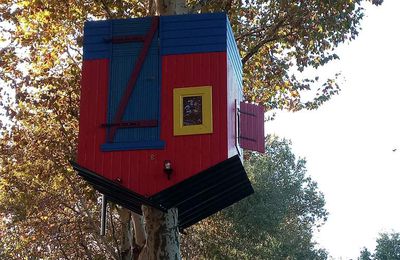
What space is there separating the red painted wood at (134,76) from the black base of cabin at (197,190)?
30.3 inches

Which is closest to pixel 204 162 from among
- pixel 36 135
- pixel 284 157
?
pixel 36 135

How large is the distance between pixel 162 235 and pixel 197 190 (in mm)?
1771

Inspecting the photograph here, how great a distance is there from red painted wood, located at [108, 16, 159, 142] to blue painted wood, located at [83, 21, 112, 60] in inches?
20.5

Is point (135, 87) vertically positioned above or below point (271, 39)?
below

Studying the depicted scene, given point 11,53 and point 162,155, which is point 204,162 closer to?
point 162,155

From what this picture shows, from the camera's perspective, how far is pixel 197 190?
8.80 m

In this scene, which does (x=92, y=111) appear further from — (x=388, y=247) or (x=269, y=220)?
(x=388, y=247)

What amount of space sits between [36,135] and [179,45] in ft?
34.0

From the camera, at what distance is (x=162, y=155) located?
27.9ft

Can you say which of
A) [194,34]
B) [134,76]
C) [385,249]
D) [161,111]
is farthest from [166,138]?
[385,249]

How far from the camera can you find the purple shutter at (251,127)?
9.41 metres

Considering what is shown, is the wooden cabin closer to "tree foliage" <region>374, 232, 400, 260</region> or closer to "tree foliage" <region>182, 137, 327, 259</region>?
"tree foliage" <region>182, 137, 327, 259</region>

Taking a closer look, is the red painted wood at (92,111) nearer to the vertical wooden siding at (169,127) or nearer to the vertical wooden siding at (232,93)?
the vertical wooden siding at (169,127)

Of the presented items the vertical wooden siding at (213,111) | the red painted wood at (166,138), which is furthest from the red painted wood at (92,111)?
the vertical wooden siding at (213,111)
